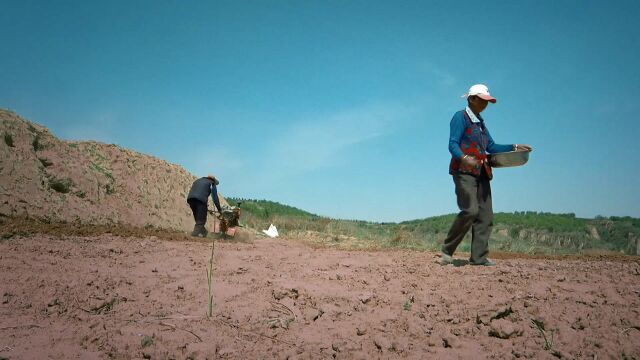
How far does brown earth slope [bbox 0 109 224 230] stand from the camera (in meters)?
9.78

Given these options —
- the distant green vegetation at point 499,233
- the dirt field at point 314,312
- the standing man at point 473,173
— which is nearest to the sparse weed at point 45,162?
the distant green vegetation at point 499,233

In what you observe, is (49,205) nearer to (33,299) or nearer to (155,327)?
(33,299)

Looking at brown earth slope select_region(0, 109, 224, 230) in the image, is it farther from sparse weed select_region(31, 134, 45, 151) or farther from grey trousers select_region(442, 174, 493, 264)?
grey trousers select_region(442, 174, 493, 264)

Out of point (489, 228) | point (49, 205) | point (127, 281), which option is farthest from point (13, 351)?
point (49, 205)

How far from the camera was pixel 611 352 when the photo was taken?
249cm

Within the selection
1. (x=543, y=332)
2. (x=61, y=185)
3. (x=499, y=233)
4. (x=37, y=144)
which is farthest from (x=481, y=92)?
(x=499, y=233)

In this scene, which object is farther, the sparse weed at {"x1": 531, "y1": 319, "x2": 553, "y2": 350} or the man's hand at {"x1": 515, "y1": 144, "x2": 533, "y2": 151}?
the man's hand at {"x1": 515, "y1": 144, "x2": 533, "y2": 151}

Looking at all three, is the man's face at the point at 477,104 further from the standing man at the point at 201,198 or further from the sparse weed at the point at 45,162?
the sparse weed at the point at 45,162

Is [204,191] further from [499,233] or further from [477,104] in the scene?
[499,233]

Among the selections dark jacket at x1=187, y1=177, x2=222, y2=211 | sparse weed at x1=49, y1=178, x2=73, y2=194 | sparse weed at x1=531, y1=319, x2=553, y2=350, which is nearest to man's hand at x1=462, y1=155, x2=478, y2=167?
sparse weed at x1=531, y1=319, x2=553, y2=350

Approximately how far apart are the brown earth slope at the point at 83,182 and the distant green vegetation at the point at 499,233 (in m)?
3.40

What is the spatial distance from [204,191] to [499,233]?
56.2 ft

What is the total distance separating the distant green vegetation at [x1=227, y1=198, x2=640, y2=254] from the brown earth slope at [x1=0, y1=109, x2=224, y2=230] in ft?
11.1

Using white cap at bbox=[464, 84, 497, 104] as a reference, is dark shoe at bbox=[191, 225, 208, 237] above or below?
below
